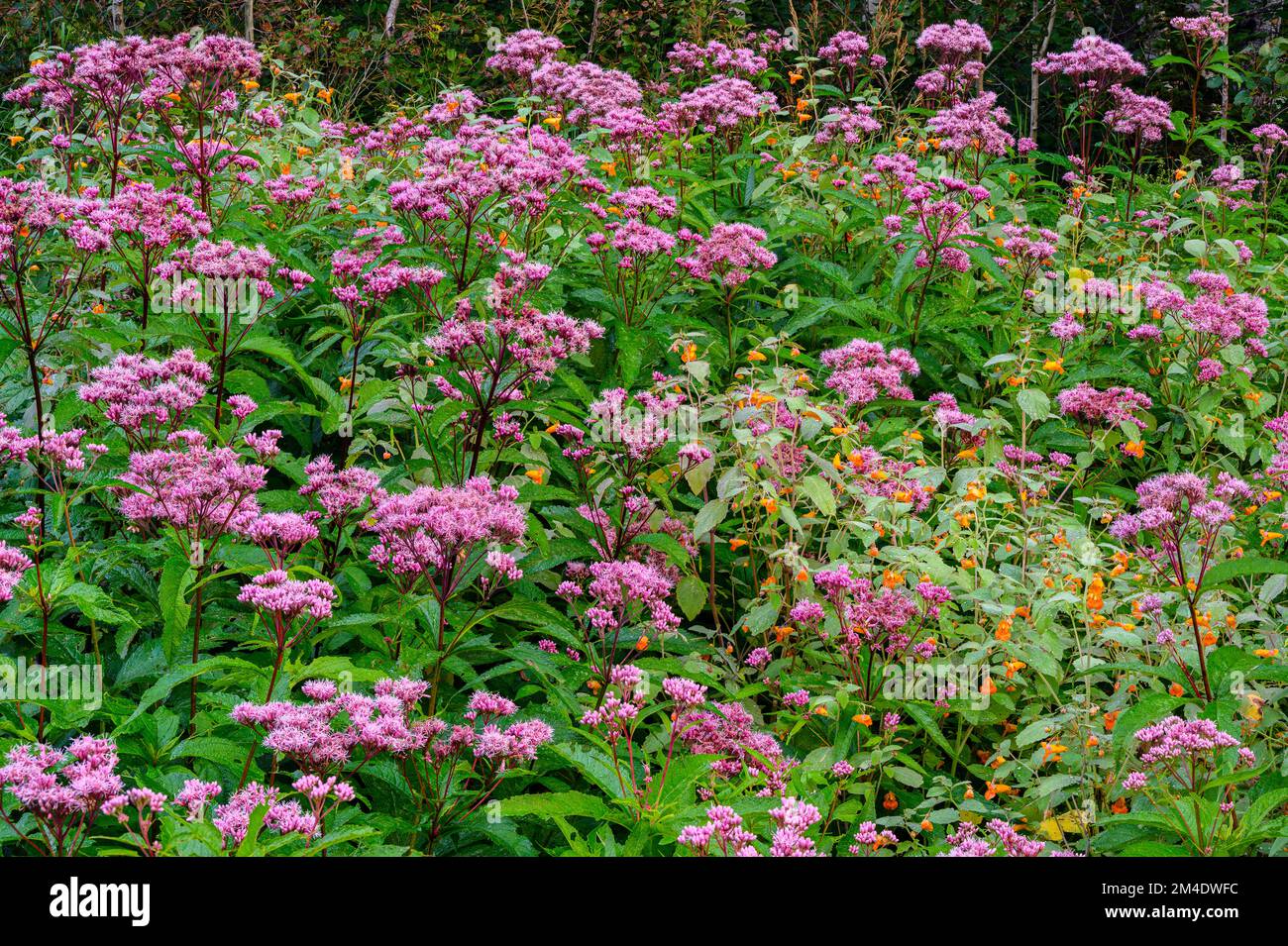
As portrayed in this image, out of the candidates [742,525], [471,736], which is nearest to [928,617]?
[742,525]

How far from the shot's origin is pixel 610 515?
405 cm

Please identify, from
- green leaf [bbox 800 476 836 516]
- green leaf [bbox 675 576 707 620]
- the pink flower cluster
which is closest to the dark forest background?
the pink flower cluster

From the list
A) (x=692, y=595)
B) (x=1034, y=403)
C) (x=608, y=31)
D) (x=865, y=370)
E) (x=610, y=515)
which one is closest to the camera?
(x=610, y=515)

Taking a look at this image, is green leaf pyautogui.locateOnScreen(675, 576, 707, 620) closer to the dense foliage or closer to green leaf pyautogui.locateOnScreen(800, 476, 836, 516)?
the dense foliage

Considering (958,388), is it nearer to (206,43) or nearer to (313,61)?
(206,43)

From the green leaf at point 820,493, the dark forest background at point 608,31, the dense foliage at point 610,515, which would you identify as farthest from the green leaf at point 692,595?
the dark forest background at point 608,31

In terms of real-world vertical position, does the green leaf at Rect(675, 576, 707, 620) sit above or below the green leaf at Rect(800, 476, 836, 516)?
below

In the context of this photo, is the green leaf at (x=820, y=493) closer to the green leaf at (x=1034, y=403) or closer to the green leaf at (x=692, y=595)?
the green leaf at (x=692, y=595)

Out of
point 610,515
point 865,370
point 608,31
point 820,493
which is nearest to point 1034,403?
point 865,370

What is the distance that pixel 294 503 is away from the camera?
4055 millimetres

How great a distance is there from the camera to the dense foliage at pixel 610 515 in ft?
9.87

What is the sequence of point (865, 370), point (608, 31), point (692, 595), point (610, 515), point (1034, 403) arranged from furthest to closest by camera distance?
1. point (608, 31)
2. point (1034, 403)
3. point (865, 370)
4. point (692, 595)
5. point (610, 515)

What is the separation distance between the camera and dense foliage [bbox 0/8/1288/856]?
301cm

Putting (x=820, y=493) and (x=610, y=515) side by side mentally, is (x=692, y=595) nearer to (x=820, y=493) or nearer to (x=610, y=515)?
(x=610, y=515)
